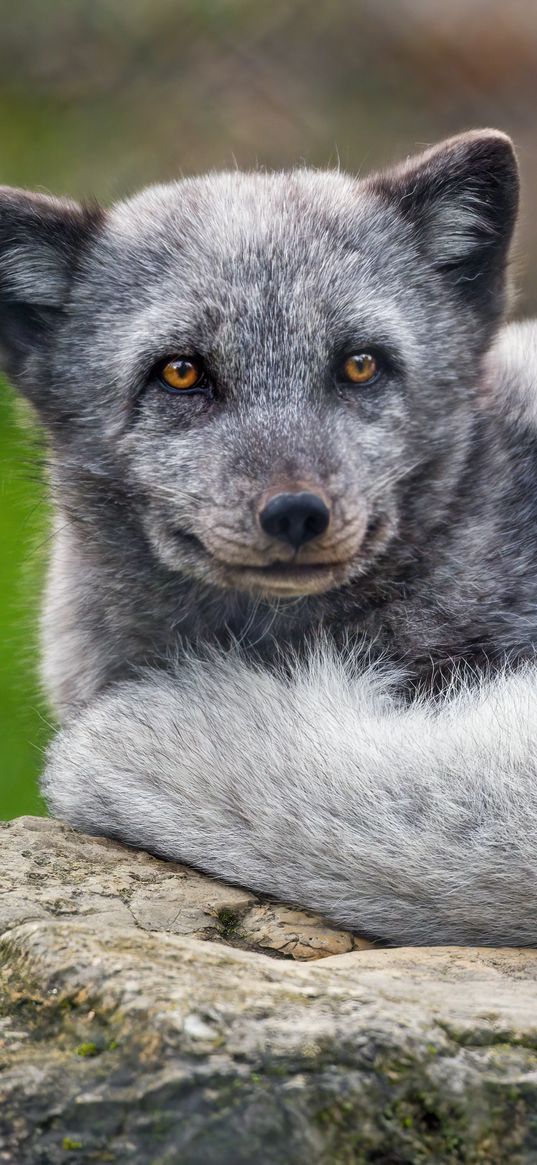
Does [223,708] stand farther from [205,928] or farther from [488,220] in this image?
[488,220]

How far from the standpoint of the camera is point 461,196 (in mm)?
3076

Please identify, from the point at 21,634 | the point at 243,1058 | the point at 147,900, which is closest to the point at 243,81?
the point at 21,634

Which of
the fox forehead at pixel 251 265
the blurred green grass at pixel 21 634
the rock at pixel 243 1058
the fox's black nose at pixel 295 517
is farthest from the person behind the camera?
the blurred green grass at pixel 21 634

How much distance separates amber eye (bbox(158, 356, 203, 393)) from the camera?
2801 mm

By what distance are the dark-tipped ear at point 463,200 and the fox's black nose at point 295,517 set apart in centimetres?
88

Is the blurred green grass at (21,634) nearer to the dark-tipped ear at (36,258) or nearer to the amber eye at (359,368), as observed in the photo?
the dark-tipped ear at (36,258)

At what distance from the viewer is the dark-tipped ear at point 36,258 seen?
300 cm

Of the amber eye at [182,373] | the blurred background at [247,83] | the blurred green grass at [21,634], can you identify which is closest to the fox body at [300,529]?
the amber eye at [182,373]

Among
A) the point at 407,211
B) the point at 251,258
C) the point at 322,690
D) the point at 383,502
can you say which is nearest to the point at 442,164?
the point at 407,211

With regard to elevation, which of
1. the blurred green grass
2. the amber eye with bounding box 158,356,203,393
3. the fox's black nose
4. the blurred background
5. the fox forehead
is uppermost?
the blurred background

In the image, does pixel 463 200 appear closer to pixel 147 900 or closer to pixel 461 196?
pixel 461 196

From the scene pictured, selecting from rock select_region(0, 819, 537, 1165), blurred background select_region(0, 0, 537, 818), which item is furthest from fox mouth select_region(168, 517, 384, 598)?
blurred background select_region(0, 0, 537, 818)

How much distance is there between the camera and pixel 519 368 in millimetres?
3432

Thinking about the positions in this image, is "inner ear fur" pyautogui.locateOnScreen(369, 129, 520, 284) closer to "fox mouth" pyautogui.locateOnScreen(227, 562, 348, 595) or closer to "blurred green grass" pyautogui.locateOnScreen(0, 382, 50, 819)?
"fox mouth" pyautogui.locateOnScreen(227, 562, 348, 595)
